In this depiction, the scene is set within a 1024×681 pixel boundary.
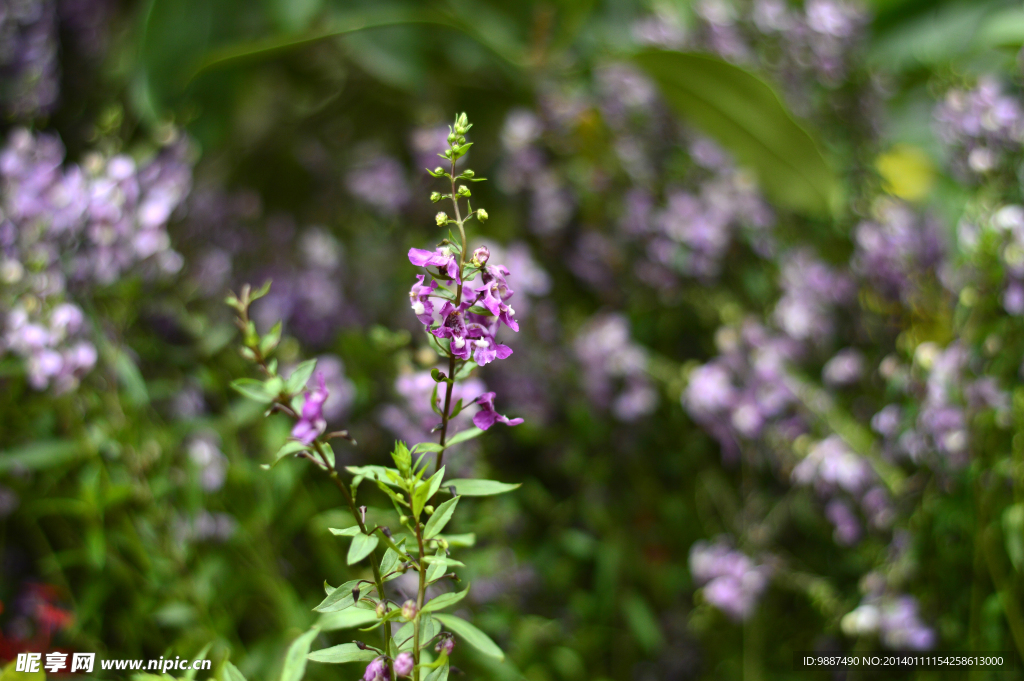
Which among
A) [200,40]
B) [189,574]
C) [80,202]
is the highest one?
[200,40]

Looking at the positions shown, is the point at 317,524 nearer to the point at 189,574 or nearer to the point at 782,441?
the point at 189,574

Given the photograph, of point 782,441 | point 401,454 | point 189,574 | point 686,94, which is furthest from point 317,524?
point 686,94

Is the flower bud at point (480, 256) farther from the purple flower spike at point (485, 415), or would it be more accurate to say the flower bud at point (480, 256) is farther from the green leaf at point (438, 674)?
the green leaf at point (438, 674)

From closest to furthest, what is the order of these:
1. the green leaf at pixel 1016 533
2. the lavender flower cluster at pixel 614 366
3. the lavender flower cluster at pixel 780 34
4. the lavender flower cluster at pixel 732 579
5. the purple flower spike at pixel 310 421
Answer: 1. the purple flower spike at pixel 310 421
2. the green leaf at pixel 1016 533
3. the lavender flower cluster at pixel 732 579
4. the lavender flower cluster at pixel 614 366
5. the lavender flower cluster at pixel 780 34

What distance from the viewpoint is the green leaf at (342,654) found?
0.26 m

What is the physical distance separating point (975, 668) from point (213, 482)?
0.63 metres

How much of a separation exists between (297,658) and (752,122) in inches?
26.2

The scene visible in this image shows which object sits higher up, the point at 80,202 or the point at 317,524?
the point at 80,202

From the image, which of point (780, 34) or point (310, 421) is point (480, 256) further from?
point (780, 34)

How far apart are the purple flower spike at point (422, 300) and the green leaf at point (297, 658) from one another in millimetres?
125

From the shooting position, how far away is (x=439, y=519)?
265 millimetres

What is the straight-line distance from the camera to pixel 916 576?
0.59 m

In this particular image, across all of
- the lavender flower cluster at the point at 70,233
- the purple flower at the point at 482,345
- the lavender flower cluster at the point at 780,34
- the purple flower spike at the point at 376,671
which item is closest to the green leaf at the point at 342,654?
the purple flower spike at the point at 376,671

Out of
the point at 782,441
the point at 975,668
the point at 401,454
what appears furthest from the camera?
the point at 782,441
